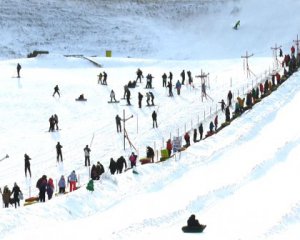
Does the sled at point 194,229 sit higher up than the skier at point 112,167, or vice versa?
the skier at point 112,167

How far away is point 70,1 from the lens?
245 feet

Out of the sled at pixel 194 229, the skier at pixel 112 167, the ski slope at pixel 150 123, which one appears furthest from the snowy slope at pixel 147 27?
the sled at pixel 194 229

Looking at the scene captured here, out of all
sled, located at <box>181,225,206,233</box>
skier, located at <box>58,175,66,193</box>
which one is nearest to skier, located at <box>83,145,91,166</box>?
skier, located at <box>58,175,66,193</box>

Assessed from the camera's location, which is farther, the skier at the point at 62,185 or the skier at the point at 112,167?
the skier at the point at 112,167

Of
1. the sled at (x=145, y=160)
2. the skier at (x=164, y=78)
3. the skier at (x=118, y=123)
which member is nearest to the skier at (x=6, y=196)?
the sled at (x=145, y=160)

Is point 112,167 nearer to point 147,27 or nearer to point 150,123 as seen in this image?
point 150,123

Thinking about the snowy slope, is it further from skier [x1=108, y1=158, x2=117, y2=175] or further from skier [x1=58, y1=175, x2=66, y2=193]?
skier [x1=58, y1=175, x2=66, y2=193]

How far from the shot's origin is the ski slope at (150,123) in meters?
23.1

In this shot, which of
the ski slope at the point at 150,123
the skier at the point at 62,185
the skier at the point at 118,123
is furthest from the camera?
the skier at the point at 118,123

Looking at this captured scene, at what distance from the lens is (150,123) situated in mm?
37906

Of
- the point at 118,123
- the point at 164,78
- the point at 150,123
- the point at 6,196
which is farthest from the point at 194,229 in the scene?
the point at 164,78

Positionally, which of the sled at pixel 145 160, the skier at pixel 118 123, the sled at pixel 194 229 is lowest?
the sled at pixel 194 229

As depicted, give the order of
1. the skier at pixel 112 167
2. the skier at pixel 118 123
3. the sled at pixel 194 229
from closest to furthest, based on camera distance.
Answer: the sled at pixel 194 229
the skier at pixel 112 167
the skier at pixel 118 123

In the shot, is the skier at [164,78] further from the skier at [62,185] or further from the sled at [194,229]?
the sled at [194,229]
